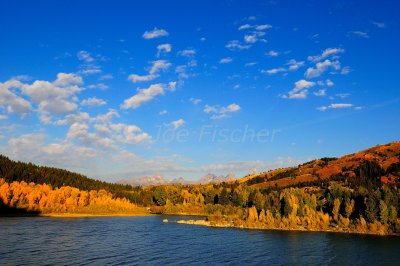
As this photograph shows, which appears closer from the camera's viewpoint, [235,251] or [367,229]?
[235,251]

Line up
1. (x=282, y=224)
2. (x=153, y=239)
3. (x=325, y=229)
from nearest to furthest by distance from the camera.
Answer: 1. (x=153, y=239)
2. (x=325, y=229)
3. (x=282, y=224)

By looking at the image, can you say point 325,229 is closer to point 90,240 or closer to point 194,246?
point 194,246

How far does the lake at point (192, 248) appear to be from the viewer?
256ft

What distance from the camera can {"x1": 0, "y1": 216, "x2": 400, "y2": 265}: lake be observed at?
256ft

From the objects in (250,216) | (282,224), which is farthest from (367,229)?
(250,216)

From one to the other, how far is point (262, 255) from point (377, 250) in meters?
28.6

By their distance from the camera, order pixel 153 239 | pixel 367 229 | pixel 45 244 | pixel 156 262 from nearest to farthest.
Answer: pixel 156 262
pixel 45 244
pixel 153 239
pixel 367 229

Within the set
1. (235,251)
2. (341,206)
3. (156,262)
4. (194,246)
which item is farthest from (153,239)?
(341,206)

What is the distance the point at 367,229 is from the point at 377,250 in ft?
112

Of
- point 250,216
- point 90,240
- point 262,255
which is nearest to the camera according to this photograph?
point 262,255

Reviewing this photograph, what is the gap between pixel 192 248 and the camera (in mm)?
96188

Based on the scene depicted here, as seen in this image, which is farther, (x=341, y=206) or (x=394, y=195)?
(x=341, y=206)

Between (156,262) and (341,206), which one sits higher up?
(341,206)

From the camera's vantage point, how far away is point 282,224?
476 ft
